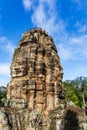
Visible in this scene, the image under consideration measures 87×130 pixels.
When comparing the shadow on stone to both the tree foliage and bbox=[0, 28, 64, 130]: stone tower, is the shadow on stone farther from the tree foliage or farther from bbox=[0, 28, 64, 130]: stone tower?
the tree foliage

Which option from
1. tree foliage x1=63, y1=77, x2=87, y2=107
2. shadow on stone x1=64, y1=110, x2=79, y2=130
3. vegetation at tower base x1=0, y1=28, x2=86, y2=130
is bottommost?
shadow on stone x1=64, y1=110, x2=79, y2=130

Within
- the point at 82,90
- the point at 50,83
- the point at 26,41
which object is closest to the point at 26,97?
the point at 50,83

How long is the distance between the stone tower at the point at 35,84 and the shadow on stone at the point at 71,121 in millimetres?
1066

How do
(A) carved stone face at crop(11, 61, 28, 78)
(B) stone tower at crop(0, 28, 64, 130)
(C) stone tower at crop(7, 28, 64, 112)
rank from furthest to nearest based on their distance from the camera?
(A) carved stone face at crop(11, 61, 28, 78)
(C) stone tower at crop(7, 28, 64, 112)
(B) stone tower at crop(0, 28, 64, 130)

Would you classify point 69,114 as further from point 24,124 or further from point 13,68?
point 13,68

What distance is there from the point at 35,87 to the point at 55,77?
111 inches

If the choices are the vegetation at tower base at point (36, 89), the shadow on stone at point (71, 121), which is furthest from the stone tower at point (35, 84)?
the shadow on stone at point (71, 121)

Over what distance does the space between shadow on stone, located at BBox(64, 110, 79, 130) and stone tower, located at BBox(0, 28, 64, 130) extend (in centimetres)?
107

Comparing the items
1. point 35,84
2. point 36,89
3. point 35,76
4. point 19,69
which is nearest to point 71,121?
point 36,89

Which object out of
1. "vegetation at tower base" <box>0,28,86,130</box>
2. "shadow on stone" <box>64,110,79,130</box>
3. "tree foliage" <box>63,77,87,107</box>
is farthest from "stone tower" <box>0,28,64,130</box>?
"tree foliage" <box>63,77,87,107</box>

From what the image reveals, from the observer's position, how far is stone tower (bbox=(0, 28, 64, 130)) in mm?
25078

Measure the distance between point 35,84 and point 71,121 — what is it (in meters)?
5.41

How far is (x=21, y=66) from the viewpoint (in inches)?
1089

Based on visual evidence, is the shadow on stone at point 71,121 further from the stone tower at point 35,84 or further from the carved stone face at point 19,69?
the carved stone face at point 19,69
